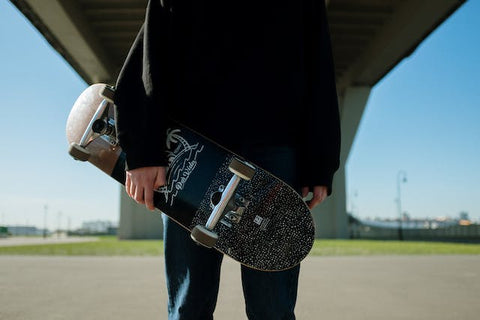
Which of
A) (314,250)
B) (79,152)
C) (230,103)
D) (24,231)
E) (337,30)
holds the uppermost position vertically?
(337,30)

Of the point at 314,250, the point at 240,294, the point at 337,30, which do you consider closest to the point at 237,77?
the point at 240,294

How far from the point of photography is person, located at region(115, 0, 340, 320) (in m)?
1.62

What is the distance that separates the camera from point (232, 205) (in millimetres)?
1642

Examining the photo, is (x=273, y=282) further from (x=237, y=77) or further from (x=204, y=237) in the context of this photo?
(x=237, y=77)

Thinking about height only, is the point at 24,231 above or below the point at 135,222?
below

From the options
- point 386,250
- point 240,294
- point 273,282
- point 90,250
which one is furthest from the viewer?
point 90,250

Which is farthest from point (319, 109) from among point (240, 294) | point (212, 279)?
point (240, 294)

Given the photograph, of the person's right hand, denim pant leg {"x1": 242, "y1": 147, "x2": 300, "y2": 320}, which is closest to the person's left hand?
denim pant leg {"x1": 242, "y1": 147, "x2": 300, "y2": 320}

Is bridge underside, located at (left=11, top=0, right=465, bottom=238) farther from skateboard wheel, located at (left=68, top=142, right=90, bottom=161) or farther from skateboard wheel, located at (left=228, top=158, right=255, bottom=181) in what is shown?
skateboard wheel, located at (left=228, top=158, right=255, bottom=181)

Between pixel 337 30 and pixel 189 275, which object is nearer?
pixel 189 275

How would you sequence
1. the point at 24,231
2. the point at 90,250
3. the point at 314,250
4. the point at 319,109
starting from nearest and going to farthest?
the point at 319,109, the point at 314,250, the point at 90,250, the point at 24,231

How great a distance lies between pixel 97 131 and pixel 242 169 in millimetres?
732

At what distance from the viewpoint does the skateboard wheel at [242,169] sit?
1.54m

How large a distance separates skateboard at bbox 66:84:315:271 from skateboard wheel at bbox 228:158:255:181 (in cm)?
5
